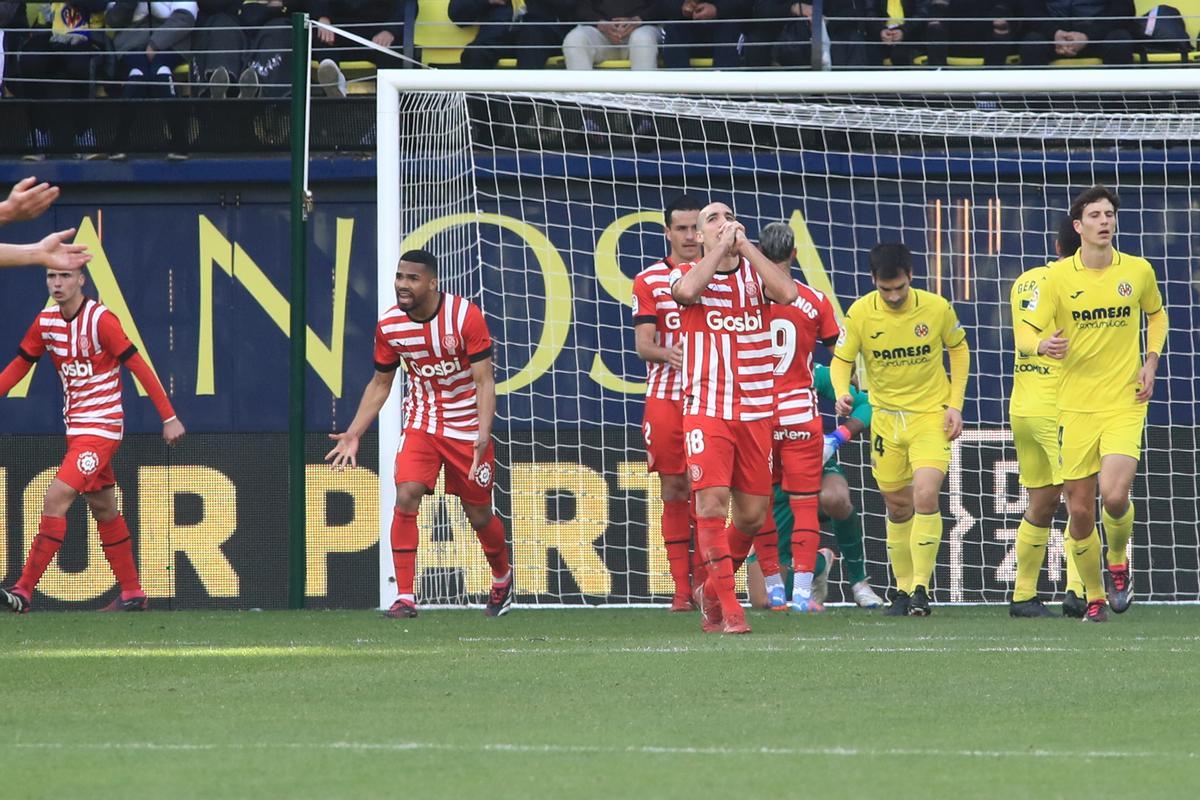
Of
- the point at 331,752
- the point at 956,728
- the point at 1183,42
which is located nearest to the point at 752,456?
the point at 956,728

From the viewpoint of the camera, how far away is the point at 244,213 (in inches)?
487

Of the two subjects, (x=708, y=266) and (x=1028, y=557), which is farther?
(x=1028, y=557)

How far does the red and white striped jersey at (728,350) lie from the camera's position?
828 cm

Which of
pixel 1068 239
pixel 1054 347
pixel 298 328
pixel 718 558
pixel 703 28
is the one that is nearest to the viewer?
pixel 718 558

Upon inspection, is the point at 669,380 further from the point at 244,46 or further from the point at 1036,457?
the point at 244,46

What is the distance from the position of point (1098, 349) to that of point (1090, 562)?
1.09 m

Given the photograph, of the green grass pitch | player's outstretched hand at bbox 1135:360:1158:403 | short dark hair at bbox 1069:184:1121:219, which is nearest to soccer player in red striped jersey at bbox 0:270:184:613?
the green grass pitch

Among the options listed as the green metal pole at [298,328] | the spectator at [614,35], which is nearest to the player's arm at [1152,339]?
the green metal pole at [298,328]

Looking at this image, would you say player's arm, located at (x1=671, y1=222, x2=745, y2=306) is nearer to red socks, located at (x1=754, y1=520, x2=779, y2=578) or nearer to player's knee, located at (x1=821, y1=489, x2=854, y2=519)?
red socks, located at (x1=754, y1=520, x2=779, y2=578)

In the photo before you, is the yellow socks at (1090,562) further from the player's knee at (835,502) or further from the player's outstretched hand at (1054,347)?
the player's knee at (835,502)

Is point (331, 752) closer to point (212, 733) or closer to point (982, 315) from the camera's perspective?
point (212, 733)

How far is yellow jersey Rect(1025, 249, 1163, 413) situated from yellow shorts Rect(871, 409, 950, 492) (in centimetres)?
87

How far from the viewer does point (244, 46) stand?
1381 cm

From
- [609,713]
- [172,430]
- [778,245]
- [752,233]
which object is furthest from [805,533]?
[609,713]
